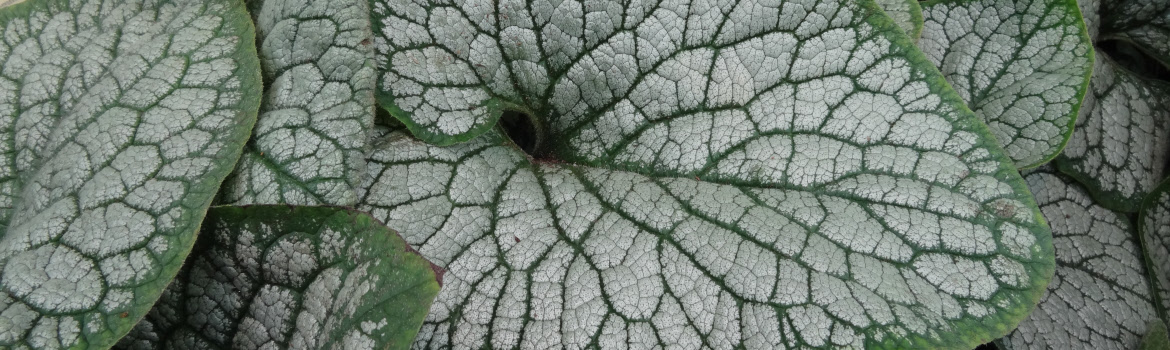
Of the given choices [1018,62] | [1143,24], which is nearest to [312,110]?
[1018,62]

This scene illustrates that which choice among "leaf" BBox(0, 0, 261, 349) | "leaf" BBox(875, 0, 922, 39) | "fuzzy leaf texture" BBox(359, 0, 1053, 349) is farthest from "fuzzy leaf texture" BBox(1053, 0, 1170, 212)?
"leaf" BBox(0, 0, 261, 349)

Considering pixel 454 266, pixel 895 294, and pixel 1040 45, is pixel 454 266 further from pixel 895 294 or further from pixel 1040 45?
pixel 1040 45

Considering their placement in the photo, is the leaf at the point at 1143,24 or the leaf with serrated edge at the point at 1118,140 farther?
the leaf at the point at 1143,24

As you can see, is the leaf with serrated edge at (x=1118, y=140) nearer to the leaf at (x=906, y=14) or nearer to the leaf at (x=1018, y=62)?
the leaf at (x=1018, y=62)

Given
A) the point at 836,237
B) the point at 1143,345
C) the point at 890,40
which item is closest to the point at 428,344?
the point at 836,237

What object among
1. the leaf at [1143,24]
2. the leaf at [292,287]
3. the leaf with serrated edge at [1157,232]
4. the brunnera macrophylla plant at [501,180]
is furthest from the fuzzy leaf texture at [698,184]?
the leaf at [1143,24]

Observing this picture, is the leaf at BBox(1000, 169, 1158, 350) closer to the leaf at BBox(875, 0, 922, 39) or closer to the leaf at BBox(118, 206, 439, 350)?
the leaf at BBox(875, 0, 922, 39)

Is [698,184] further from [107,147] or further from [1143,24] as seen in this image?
[1143,24]
